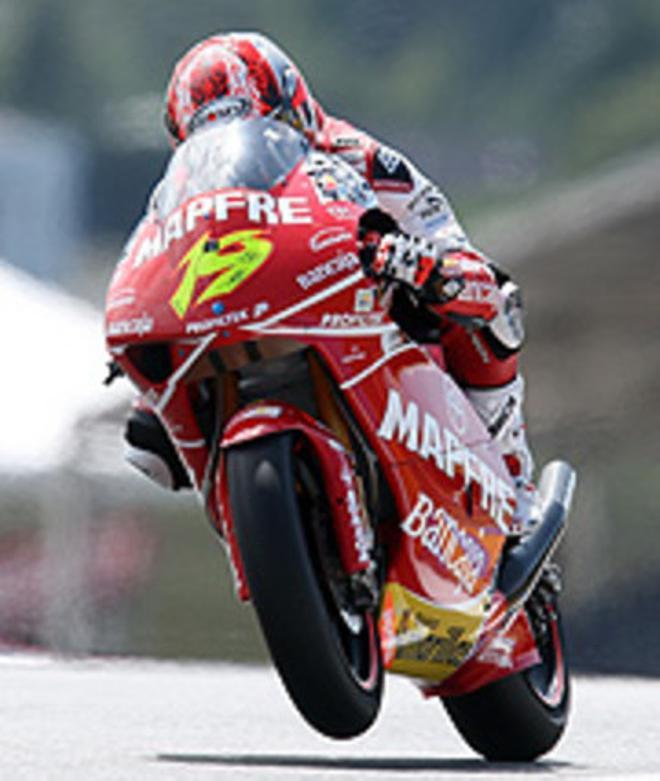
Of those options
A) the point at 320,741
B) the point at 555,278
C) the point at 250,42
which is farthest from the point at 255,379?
the point at 555,278

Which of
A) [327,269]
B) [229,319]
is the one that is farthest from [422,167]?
[229,319]

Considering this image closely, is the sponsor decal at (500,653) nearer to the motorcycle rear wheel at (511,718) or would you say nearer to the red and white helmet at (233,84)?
the motorcycle rear wheel at (511,718)

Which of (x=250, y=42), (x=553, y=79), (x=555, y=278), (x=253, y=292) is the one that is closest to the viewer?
(x=253, y=292)

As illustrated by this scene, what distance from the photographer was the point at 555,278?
9578 millimetres

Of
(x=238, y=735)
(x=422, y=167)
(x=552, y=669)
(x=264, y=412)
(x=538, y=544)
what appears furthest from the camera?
(x=422, y=167)

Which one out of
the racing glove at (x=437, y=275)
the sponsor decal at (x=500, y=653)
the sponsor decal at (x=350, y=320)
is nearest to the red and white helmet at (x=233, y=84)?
the racing glove at (x=437, y=275)

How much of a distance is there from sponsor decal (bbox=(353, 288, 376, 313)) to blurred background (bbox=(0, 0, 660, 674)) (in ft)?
14.3

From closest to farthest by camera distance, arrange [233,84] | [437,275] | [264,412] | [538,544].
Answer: [264,412] < [437,275] < [233,84] < [538,544]

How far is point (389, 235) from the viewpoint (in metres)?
3.79

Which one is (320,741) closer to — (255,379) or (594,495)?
(255,379)

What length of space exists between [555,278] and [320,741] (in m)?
4.98

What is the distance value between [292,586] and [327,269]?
0.61 meters

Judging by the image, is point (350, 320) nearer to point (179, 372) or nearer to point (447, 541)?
point (179, 372)

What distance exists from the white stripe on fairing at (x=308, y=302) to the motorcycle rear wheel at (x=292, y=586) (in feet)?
0.70
